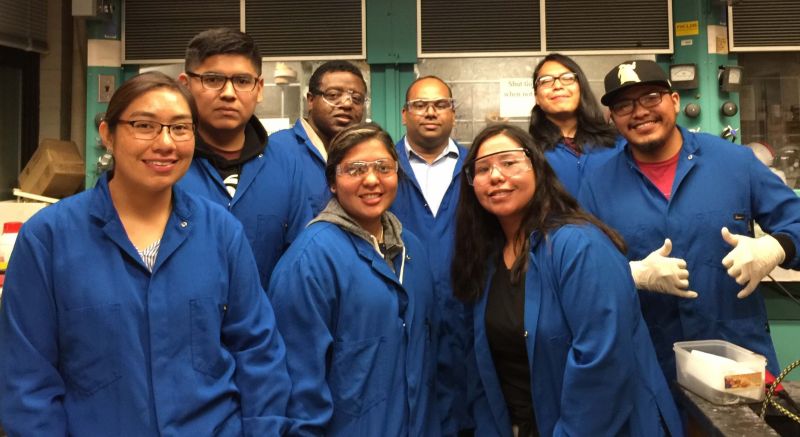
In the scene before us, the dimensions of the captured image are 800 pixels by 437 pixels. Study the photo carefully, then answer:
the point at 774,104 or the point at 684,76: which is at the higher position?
the point at 684,76

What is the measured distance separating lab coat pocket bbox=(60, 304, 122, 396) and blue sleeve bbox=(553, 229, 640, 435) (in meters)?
1.04

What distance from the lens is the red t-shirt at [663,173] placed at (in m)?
2.04

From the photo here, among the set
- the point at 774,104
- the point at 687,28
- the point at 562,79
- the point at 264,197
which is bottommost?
the point at 264,197

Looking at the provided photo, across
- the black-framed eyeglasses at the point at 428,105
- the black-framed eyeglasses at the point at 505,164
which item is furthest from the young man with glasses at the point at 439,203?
the black-framed eyeglasses at the point at 505,164

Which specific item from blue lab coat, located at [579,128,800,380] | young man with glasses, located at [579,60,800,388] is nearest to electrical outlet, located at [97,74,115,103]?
young man with glasses, located at [579,60,800,388]

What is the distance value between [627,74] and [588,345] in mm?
1011

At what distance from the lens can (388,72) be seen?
3.74 metres

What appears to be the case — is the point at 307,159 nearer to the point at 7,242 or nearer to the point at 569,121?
the point at 569,121

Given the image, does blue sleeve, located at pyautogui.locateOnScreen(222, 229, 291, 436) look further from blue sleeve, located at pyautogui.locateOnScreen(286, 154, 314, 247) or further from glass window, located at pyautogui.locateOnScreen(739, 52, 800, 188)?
glass window, located at pyautogui.locateOnScreen(739, 52, 800, 188)

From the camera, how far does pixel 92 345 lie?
4.02 ft

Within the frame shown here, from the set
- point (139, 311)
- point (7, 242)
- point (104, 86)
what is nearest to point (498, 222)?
point (139, 311)

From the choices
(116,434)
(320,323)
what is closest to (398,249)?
(320,323)

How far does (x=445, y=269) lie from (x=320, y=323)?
0.76 metres

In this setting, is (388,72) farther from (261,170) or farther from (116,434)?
(116,434)
